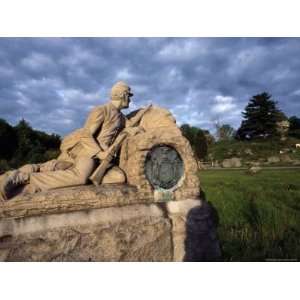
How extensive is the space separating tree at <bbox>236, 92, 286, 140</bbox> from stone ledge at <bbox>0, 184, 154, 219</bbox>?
90.6 feet

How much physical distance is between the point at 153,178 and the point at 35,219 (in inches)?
60.1

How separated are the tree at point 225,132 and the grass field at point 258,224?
28944 millimetres

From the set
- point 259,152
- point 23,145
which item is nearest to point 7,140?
point 23,145

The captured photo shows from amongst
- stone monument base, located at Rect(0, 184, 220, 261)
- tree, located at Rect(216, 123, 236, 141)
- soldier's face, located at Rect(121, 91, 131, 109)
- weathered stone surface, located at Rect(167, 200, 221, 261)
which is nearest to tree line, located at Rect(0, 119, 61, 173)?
soldier's face, located at Rect(121, 91, 131, 109)

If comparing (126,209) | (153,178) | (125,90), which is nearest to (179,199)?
(153,178)

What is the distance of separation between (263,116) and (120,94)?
27113 millimetres

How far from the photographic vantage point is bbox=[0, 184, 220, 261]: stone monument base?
10.5ft

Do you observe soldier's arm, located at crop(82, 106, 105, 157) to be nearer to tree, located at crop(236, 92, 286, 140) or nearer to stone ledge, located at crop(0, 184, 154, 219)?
stone ledge, located at crop(0, 184, 154, 219)

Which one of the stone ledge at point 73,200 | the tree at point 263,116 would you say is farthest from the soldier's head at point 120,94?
the tree at point 263,116

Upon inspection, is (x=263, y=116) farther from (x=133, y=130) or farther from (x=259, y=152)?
(x=133, y=130)

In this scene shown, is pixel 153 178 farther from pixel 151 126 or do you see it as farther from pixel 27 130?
pixel 27 130

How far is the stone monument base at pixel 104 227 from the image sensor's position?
126 inches

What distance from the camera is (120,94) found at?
4.40 m

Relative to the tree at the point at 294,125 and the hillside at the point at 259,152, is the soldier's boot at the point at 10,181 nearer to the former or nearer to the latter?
the hillside at the point at 259,152
